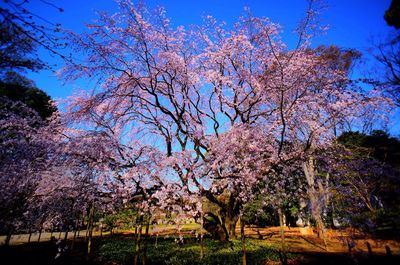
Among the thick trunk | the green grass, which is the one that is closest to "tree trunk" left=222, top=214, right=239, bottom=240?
the thick trunk

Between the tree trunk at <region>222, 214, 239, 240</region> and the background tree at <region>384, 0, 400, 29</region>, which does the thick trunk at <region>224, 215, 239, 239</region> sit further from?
the background tree at <region>384, 0, 400, 29</region>

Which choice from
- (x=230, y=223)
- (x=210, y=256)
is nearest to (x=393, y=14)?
(x=230, y=223)

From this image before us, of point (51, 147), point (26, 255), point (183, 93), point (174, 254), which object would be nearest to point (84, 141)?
point (51, 147)

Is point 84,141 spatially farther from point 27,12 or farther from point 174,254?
point 27,12

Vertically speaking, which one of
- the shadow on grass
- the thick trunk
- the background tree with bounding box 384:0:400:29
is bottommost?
the shadow on grass

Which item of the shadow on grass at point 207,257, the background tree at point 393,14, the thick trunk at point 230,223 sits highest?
the background tree at point 393,14

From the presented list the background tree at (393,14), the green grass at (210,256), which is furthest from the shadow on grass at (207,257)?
the background tree at (393,14)

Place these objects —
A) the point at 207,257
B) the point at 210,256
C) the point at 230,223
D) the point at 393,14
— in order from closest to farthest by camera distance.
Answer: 1. the point at 207,257
2. the point at 210,256
3. the point at 393,14
4. the point at 230,223

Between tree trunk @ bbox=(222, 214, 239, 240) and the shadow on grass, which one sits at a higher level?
tree trunk @ bbox=(222, 214, 239, 240)

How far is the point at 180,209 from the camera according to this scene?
10.1m

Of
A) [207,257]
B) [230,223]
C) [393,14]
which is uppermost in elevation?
[393,14]

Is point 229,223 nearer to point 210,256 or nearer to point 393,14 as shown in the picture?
point 210,256

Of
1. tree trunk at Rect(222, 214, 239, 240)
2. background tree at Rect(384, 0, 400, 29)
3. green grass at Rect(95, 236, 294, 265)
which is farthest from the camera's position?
tree trunk at Rect(222, 214, 239, 240)

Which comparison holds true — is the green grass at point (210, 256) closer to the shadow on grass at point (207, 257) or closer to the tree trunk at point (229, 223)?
the shadow on grass at point (207, 257)
